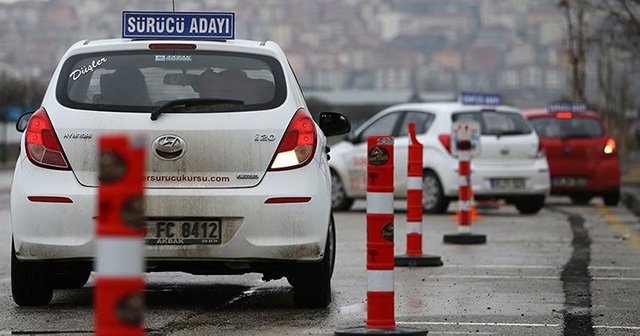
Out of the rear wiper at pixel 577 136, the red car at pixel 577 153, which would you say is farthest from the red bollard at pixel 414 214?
the rear wiper at pixel 577 136

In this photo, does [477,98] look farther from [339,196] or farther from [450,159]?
[339,196]

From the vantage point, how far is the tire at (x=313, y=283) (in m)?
9.20

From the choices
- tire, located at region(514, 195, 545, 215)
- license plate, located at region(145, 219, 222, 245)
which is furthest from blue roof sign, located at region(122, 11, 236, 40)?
tire, located at region(514, 195, 545, 215)

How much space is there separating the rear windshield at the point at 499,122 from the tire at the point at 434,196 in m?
0.92

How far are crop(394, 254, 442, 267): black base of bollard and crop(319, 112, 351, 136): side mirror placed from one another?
2357 millimetres

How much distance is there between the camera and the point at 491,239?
15.9 meters

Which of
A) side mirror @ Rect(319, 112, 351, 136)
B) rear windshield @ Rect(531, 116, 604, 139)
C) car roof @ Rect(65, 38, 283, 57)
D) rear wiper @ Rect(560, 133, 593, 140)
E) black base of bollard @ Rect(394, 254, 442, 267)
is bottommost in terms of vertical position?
rear wiper @ Rect(560, 133, 593, 140)

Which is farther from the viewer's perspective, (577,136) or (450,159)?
(577,136)

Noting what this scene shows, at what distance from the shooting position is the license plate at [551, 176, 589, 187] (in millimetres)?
24281

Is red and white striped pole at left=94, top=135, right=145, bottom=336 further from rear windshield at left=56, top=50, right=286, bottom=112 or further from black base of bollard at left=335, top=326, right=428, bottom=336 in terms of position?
rear windshield at left=56, top=50, right=286, bottom=112

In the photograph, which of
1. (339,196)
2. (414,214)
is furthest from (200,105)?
(339,196)

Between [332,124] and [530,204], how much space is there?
457 inches

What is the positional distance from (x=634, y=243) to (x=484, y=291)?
18.0 feet

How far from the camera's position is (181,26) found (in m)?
9.80
